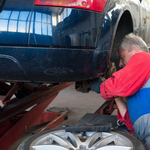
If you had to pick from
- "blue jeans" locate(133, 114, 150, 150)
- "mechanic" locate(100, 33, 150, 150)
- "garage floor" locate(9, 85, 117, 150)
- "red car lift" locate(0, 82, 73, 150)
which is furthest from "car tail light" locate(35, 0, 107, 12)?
"garage floor" locate(9, 85, 117, 150)

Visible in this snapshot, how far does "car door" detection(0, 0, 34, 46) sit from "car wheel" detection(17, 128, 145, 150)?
588 mm

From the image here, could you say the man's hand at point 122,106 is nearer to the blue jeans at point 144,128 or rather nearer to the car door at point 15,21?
the blue jeans at point 144,128

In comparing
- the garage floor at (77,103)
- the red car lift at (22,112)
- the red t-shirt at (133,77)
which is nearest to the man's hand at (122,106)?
the red t-shirt at (133,77)

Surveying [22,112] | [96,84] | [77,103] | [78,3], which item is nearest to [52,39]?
[78,3]

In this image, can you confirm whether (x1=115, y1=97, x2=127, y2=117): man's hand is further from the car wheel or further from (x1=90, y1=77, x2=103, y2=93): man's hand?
the car wheel

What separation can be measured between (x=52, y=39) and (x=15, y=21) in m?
0.25

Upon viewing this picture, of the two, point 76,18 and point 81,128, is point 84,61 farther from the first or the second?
point 81,128

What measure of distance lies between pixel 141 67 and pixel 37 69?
2.16 feet

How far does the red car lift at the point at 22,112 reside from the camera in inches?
Answer: 85.5

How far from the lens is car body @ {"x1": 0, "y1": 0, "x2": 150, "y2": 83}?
143 centimetres

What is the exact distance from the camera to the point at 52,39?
57.3 inches

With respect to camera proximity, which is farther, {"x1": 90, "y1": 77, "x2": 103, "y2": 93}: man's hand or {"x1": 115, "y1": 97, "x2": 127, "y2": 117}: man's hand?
{"x1": 90, "y1": 77, "x2": 103, "y2": 93}: man's hand

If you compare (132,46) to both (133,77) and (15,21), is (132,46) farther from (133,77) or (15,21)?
(15,21)

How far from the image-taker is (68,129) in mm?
1415
